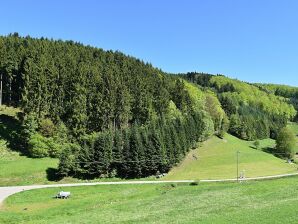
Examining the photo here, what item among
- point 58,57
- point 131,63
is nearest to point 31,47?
point 58,57

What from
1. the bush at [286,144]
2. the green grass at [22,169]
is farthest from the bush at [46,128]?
the bush at [286,144]

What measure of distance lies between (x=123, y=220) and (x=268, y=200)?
49.4 feet

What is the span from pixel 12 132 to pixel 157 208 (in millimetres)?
65962

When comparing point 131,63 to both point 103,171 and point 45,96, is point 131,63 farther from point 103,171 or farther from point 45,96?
point 103,171

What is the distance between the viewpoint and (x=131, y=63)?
14700cm

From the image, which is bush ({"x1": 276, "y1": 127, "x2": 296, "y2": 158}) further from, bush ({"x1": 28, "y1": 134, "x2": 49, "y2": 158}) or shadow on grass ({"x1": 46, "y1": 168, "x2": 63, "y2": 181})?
shadow on grass ({"x1": 46, "y1": 168, "x2": 63, "y2": 181})

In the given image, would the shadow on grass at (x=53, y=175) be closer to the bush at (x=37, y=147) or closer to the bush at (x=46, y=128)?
the bush at (x=37, y=147)

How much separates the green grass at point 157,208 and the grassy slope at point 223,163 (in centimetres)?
3251

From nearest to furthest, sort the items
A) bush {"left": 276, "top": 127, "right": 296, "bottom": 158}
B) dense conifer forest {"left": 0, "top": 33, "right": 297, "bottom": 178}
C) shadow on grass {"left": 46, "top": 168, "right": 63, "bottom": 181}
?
1. shadow on grass {"left": 46, "top": 168, "right": 63, "bottom": 181}
2. dense conifer forest {"left": 0, "top": 33, "right": 297, "bottom": 178}
3. bush {"left": 276, "top": 127, "right": 296, "bottom": 158}

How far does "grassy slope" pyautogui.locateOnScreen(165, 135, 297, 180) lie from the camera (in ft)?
332

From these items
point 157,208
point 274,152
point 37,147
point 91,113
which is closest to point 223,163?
point 91,113

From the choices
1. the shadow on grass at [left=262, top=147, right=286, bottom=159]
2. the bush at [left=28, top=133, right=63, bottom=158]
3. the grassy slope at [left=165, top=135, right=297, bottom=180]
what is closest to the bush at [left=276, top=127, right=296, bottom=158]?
the shadow on grass at [left=262, top=147, right=286, bottom=159]

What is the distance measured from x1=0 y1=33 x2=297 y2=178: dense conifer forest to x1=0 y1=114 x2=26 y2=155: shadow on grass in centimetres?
93

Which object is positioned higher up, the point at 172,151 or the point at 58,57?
the point at 58,57
